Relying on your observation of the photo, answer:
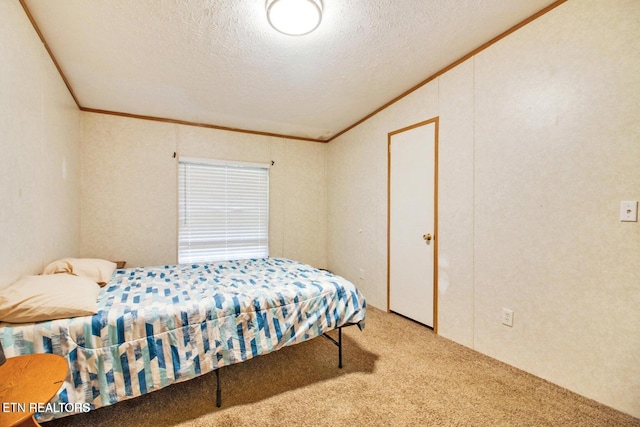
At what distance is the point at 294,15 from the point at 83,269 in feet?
7.92

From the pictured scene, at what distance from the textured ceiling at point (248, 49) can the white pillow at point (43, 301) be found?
1740 mm

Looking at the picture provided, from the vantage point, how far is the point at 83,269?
6.84 ft

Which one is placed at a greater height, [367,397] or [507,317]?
[507,317]

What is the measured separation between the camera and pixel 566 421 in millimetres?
1526

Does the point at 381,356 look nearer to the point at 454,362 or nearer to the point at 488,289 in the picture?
the point at 454,362

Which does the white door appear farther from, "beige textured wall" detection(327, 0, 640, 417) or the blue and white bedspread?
the blue and white bedspread

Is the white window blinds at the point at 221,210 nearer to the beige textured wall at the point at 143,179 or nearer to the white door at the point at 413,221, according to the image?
the beige textured wall at the point at 143,179

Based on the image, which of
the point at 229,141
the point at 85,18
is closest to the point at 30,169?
the point at 85,18

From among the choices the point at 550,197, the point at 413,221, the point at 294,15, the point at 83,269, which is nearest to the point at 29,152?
the point at 83,269

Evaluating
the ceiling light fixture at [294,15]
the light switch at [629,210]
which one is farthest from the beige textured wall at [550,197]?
the ceiling light fixture at [294,15]

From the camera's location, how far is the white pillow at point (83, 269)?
201cm

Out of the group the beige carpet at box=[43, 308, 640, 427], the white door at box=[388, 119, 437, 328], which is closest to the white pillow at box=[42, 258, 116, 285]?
the beige carpet at box=[43, 308, 640, 427]

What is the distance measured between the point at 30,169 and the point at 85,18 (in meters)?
1.10

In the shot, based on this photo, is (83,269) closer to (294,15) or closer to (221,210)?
(221,210)
